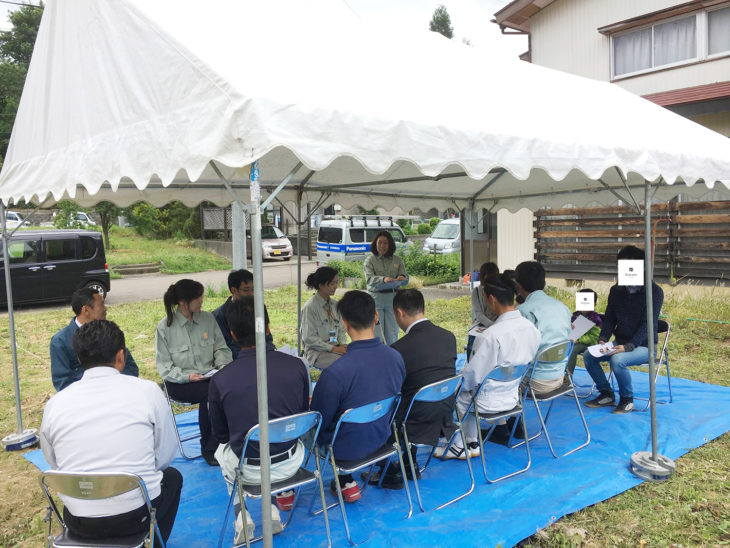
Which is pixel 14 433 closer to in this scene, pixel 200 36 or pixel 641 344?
pixel 200 36

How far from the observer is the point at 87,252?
38.5 ft

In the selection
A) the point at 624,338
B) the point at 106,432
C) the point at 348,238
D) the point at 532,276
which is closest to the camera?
the point at 106,432

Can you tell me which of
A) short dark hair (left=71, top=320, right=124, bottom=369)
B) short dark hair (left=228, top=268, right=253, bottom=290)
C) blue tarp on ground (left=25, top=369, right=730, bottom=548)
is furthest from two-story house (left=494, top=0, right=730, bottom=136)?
short dark hair (left=71, top=320, right=124, bottom=369)

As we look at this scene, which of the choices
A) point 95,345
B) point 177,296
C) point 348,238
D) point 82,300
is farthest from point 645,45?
point 95,345

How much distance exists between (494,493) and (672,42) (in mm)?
10721

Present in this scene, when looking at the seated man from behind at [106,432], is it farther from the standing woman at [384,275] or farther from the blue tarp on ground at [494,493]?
the standing woman at [384,275]

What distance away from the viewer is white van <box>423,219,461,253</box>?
1708cm

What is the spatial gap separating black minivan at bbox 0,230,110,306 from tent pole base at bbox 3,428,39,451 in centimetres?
725

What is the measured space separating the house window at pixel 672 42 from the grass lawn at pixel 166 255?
14223 mm

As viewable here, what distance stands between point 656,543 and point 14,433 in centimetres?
491

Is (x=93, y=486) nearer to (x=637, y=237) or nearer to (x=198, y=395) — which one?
(x=198, y=395)

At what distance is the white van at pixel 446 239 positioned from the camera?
17078 millimetres

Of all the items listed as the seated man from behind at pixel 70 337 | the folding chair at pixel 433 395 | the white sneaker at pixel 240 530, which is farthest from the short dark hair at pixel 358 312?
the seated man from behind at pixel 70 337

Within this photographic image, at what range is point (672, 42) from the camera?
10367 millimetres
